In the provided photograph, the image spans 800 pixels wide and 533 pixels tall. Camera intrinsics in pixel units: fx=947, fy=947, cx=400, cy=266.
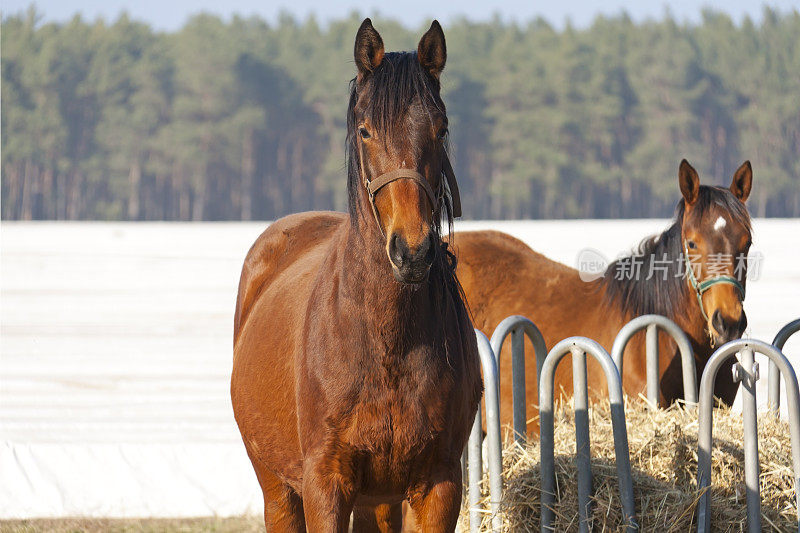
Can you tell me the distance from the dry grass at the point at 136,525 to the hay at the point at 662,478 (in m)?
1.56

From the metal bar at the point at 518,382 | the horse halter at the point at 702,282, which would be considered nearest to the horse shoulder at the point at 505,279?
the horse halter at the point at 702,282

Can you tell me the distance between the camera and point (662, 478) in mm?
4000

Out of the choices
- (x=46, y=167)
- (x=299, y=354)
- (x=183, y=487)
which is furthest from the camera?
(x=46, y=167)

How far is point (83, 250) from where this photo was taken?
18.6 meters

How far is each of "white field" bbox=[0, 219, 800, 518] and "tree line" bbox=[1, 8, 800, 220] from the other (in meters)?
30.7

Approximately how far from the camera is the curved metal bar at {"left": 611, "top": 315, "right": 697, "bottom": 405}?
4.23 metres

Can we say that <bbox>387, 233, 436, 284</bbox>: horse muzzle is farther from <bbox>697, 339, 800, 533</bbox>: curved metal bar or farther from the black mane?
<bbox>697, 339, 800, 533</bbox>: curved metal bar

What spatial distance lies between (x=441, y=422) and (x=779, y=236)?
17.8 meters

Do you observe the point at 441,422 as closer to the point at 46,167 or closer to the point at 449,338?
the point at 449,338

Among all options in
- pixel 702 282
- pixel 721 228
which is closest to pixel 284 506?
pixel 702 282

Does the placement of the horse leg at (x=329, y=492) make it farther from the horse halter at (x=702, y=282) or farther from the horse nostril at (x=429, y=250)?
the horse halter at (x=702, y=282)

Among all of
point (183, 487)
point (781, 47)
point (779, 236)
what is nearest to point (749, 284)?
point (779, 236)

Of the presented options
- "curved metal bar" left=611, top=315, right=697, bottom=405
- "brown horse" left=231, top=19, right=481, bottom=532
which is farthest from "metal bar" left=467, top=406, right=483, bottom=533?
"brown horse" left=231, top=19, right=481, bottom=532

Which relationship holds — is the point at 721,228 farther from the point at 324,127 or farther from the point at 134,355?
the point at 324,127
